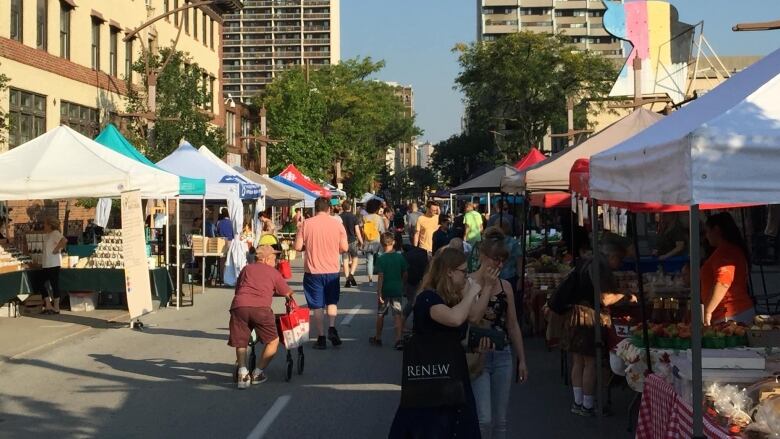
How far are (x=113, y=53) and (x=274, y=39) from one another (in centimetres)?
12831

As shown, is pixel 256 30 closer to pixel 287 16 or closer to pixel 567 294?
pixel 287 16

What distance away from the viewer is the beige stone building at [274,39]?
15662 cm

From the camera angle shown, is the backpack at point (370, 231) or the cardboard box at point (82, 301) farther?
the backpack at point (370, 231)

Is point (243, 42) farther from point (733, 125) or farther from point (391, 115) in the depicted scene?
point (733, 125)

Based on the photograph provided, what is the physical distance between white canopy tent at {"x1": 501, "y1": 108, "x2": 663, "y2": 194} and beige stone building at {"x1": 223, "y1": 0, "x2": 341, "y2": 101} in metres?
145

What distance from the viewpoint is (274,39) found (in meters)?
160

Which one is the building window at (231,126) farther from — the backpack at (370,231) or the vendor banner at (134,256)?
the vendor banner at (134,256)

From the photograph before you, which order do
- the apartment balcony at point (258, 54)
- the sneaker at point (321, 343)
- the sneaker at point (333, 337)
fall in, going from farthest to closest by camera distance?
the apartment balcony at point (258, 54) → the sneaker at point (333, 337) → the sneaker at point (321, 343)

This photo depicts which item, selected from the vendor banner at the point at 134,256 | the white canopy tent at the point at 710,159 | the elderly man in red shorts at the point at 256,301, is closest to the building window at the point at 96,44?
the vendor banner at the point at 134,256

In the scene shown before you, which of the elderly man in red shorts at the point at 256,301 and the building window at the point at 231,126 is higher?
the building window at the point at 231,126

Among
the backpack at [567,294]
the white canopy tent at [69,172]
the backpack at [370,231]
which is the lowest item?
the backpack at [567,294]

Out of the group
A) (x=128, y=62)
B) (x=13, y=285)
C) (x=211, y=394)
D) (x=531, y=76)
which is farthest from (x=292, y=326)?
(x=531, y=76)

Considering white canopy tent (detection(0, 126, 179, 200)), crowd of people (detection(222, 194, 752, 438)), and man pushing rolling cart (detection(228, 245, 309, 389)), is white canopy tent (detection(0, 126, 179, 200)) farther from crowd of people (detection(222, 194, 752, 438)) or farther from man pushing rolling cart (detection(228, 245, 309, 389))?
man pushing rolling cart (detection(228, 245, 309, 389))

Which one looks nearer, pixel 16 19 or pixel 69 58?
pixel 16 19
